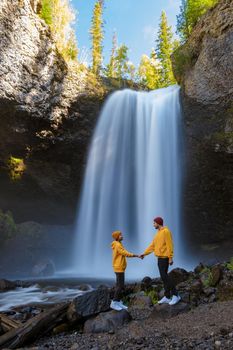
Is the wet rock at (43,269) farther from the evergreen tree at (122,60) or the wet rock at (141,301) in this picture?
the evergreen tree at (122,60)

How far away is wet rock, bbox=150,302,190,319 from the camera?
317 inches

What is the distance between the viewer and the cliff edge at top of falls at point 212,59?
17922 millimetres

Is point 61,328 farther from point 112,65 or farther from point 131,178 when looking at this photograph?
point 112,65

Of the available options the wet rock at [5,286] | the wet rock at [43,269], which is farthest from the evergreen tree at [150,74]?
the wet rock at [5,286]

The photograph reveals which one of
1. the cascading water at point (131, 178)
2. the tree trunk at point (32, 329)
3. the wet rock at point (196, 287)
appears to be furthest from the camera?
the cascading water at point (131, 178)

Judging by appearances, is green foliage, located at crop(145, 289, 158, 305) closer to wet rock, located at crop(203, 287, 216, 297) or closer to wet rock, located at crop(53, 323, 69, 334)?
wet rock, located at crop(203, 287, 216, 297)

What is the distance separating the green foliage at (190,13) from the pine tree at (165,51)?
968cm

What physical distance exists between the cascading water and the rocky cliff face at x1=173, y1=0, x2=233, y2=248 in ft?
3.74

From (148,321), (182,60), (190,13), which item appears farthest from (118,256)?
(190,13)

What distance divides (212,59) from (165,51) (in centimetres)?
2412

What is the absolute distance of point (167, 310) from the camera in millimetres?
8148

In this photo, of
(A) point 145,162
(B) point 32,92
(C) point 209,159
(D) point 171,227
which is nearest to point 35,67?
(B) point 32,92

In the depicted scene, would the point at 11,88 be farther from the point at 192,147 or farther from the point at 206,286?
the point at 206,286

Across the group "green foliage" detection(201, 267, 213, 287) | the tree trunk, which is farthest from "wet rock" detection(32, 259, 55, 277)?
the tree trunk
